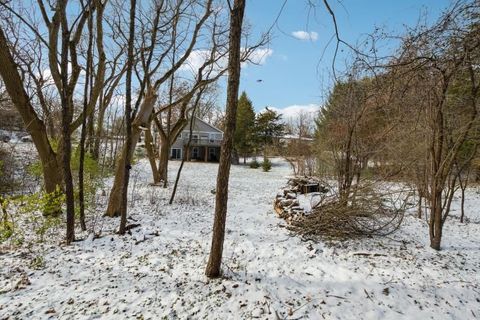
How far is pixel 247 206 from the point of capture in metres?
8.46

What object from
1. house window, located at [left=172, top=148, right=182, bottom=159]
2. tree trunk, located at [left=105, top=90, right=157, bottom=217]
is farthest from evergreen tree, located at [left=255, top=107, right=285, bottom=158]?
tree trunk, located at [left=105, top=90, right=157, bottom=217]

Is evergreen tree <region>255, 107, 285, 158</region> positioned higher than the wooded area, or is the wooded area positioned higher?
evergreen tree <region>255, 107, 285, 158</region>

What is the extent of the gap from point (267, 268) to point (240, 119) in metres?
24.8

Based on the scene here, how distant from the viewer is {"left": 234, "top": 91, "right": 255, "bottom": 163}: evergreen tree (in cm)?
2814

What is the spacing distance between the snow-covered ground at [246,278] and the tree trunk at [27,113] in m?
1.72

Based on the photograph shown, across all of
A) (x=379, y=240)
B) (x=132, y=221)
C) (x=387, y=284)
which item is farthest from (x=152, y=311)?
(x=379, y=240)

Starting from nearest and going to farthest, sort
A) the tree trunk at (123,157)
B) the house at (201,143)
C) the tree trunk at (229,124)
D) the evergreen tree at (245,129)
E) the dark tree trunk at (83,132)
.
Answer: the tree trunk at (229,124) < the dark tree trunk at (83,132) < the tree trunk at (123,157) < the evergreen tree at (245,129) < the house at (201,143)

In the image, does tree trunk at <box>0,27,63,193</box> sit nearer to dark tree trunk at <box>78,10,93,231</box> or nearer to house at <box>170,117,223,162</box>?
dark tree trunk at <box>78,10,93,231</box>

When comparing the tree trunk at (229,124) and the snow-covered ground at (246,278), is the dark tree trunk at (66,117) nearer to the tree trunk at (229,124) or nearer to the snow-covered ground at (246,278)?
the snow-covered ground at (246,278)

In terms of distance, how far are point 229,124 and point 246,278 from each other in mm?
2152

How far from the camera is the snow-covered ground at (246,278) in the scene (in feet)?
9.64

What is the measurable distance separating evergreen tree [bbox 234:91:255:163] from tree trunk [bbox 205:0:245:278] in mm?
24692

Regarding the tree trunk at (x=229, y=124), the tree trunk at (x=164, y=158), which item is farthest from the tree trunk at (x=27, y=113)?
the tree trunk at (x=164, y=158)

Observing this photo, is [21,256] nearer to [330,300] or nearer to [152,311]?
[152,311]
